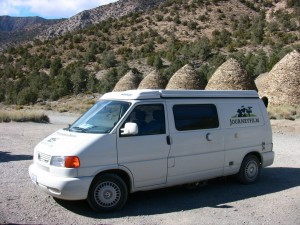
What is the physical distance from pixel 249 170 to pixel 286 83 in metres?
24.0

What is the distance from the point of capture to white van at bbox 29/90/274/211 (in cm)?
704

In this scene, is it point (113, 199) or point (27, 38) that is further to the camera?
point (27, 38)

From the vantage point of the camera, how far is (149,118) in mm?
7754

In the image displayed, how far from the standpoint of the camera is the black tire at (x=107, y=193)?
282 inches

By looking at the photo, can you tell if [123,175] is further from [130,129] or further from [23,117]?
[23,117]

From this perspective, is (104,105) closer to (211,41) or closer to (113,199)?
(113,199)

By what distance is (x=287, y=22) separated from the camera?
224 ft

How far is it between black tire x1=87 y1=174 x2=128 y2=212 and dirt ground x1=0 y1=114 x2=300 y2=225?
16 centimetres

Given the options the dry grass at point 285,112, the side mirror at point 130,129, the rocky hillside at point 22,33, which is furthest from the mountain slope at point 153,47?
the side mirror at point 130,129

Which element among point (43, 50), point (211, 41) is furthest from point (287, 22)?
point (43, 50)

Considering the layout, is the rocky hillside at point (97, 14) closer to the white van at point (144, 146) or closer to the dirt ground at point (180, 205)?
the dirt ground at point (180, 205)

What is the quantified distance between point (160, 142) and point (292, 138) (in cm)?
1214

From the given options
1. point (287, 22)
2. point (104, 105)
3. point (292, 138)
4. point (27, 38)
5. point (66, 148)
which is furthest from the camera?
point (27, 38)

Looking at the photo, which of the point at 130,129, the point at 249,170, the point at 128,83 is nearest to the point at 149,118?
the point at 130,129
